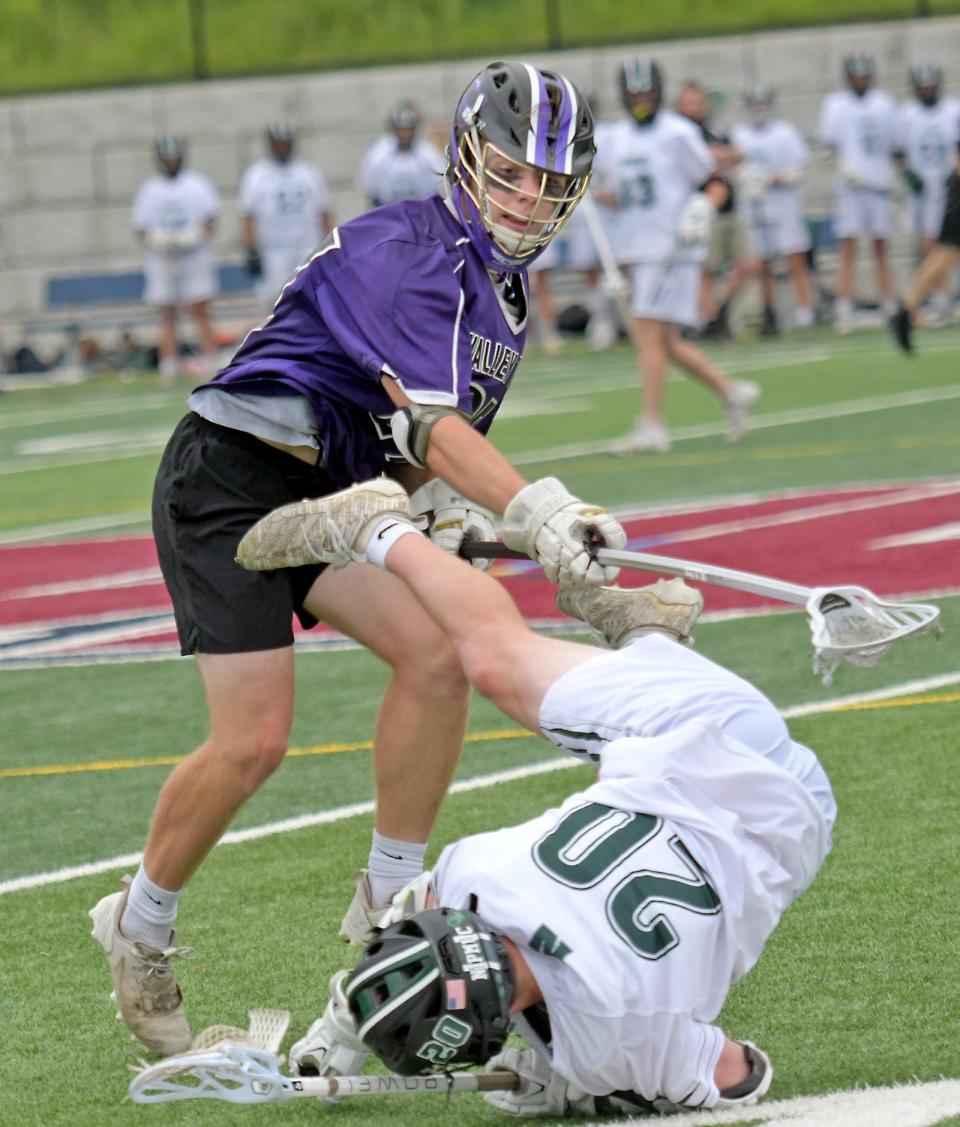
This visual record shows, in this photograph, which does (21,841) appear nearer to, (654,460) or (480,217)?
(480,217)

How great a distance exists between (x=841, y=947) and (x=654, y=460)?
27.3ft

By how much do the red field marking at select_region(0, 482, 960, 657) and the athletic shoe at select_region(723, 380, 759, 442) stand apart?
2.39 metres

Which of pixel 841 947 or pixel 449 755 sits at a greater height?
pixel 449 755

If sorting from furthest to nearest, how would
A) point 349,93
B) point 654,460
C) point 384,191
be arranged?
point 349,93 → point 384,191 → point 654,460

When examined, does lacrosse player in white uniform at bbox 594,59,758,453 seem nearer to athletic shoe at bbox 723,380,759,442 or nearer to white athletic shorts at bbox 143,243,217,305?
athletic shoe at bbox 723,380,759,442

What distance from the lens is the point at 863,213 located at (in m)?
22.3

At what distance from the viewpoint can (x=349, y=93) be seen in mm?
26359

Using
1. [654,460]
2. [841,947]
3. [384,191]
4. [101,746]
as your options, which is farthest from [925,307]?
[841,947]

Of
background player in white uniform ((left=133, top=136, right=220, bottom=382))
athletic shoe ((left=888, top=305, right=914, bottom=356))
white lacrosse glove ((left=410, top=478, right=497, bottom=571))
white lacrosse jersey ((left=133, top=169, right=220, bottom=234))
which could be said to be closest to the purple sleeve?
white lacrosse glove ((left=410, top=478, right=497, bottom=571))

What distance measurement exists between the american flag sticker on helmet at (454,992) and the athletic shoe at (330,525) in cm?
77

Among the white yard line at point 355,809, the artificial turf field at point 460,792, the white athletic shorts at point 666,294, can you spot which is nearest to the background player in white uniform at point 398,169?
the white athletic shorts at point 666,294

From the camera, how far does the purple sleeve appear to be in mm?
3980

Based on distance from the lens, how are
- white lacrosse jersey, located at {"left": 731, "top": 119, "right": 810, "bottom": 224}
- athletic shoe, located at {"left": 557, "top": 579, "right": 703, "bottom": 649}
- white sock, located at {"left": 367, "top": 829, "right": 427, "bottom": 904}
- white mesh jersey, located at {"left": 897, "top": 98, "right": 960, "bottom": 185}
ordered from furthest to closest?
white lacrosse jersey, located at {"left": 731, "top": 119, "right": 810, "bottom": 224} < white mesh jersey, located at {"left": 897, "top": 98, "right": 960, "bottom": 185} < white sock, located at {"left": 367, "top": 829, "right": 427, "bottom": 904} < athletic shoe, located at {"left": 557, "top": 579, "right": 703, "bottom": 649}

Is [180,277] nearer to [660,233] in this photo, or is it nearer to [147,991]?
[660,233]
